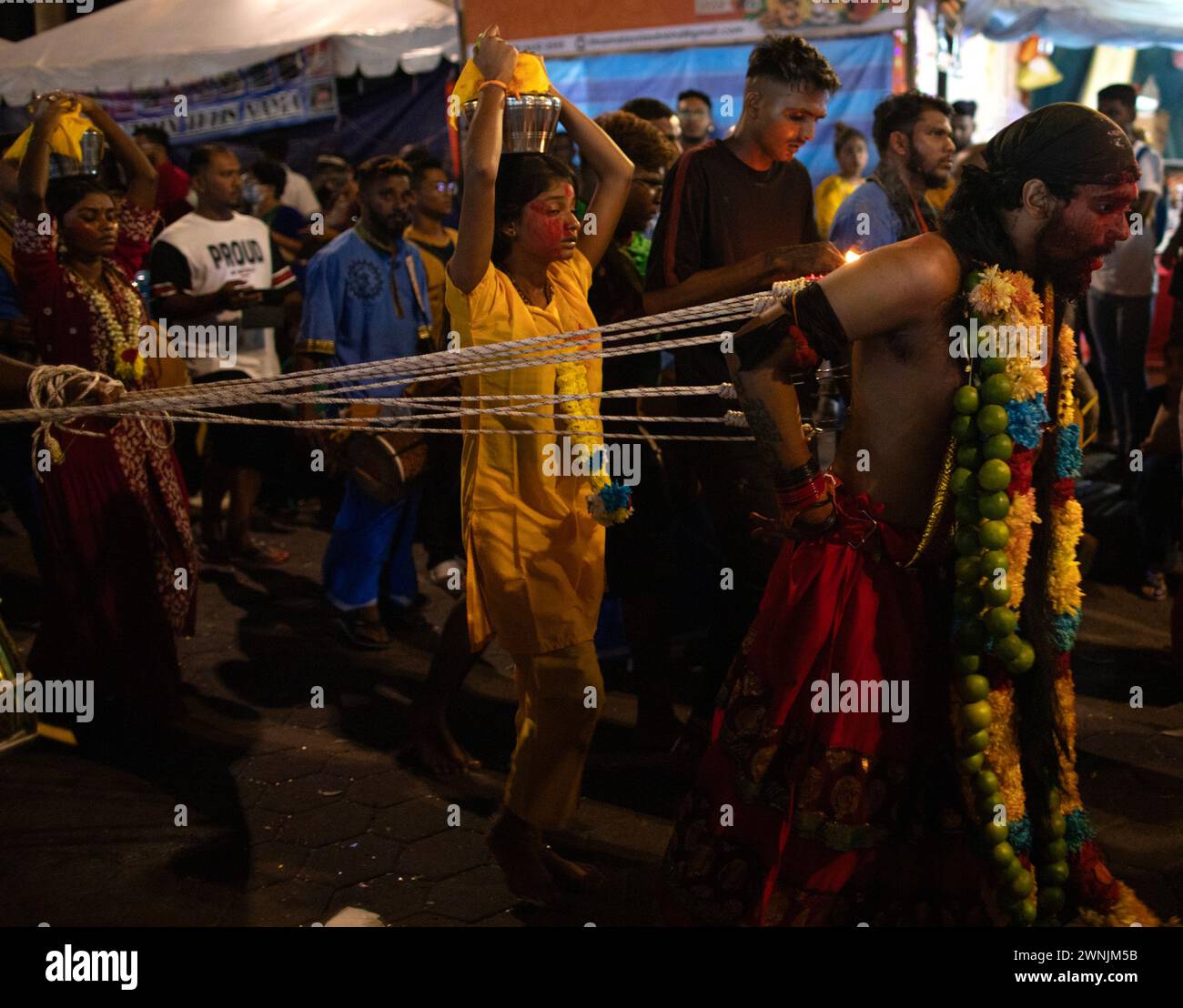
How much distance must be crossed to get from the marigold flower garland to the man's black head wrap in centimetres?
125

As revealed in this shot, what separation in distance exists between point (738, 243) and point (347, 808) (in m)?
2.28

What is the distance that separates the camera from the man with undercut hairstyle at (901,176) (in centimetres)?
498

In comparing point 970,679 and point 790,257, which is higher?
point 790,257

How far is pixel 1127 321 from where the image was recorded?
28.8 ft

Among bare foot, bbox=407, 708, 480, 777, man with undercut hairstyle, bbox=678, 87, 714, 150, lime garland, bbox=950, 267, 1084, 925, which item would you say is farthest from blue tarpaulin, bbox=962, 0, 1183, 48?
lime garland, bbox=950, 267, 1084, 925

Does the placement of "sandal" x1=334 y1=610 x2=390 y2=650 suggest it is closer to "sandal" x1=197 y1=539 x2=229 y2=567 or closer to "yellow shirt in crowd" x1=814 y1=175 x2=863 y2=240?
"sandal" x1=197 y1=539 x2=229 y2=567

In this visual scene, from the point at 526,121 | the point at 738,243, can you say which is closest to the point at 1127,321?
the point at 738,243

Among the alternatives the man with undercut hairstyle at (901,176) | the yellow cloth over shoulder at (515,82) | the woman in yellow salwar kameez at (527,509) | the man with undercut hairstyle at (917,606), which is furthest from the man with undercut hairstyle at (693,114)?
the man with undercut hairstyle at (917,606)

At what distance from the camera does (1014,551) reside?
280 cm

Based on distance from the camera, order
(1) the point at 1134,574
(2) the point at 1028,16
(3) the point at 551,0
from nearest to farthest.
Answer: (1) the point at 1134,574 → (3) the point at 551,0 → (2) the point at 1028,16

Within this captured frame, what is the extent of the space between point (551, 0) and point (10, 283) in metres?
4.18

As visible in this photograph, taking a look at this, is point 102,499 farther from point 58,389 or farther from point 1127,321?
point 1127,321
